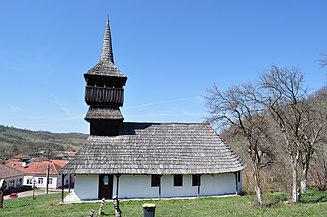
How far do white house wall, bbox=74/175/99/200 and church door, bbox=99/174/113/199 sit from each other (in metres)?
0.27

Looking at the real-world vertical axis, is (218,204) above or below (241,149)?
below

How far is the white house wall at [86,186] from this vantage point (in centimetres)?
1856

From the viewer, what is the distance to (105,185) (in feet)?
62.2

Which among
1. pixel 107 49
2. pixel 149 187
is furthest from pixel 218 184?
pixel 107 49

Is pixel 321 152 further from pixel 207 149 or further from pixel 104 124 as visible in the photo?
pixel 104 124

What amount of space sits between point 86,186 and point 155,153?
5.28 metres

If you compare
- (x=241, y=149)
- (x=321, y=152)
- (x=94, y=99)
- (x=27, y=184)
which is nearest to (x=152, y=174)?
(x=94, y=99)

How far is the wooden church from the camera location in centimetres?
1877

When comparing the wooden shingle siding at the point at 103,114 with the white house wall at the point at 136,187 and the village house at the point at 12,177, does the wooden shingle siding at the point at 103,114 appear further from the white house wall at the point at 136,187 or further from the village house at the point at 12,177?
the village house at the point at 12,177

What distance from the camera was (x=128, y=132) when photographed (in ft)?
71.1

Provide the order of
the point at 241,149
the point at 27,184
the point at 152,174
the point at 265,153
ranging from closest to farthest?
the point at 152,174 < the point at 265,153 < the point at 241,149 < the point at 27,184

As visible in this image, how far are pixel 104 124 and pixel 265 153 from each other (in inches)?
523

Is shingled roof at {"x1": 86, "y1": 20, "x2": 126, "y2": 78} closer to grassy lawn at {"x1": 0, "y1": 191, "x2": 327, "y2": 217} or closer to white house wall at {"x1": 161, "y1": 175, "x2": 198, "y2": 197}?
white house wall at {"x1": 161, "y1": 175, "x2": 198, "y2": 197}

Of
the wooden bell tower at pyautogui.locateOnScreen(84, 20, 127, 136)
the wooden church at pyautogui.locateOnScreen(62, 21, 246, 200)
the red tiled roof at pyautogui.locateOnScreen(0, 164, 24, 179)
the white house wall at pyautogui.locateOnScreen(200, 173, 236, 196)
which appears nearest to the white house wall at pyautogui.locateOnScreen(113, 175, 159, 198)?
the wooden church at pyautogui.locateOnScreen(62, 21, 246, 200)
